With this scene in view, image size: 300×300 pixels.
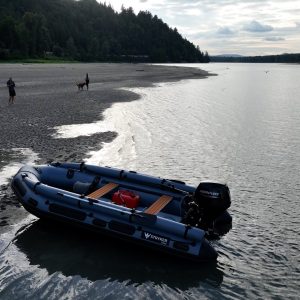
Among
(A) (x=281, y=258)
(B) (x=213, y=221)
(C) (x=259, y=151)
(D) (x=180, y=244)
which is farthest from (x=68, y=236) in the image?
(C) (x=259, y=151)

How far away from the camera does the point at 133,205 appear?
9188mm

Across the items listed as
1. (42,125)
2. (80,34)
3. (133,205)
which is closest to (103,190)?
(133,205)

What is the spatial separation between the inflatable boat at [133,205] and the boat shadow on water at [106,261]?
0.32 meters

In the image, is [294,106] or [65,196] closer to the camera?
[65,196]

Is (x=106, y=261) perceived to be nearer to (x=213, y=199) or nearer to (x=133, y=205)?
(x=133, y=205)

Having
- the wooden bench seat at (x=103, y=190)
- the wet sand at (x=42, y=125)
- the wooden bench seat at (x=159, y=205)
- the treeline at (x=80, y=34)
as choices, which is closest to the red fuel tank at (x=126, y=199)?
the wooden bench seat at (x=103, y=190)

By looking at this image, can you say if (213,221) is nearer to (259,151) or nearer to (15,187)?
(15,187)

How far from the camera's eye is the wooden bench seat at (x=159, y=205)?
837 centimetres

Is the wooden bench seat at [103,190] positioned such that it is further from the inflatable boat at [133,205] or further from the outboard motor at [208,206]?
the outboard motor at [208,206]

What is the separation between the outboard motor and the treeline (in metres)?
78.3

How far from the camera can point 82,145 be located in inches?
619

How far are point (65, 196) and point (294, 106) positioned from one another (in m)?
29.3

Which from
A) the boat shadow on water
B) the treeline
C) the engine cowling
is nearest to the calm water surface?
the boat shadow on water

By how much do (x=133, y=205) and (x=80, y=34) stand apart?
139 meters
